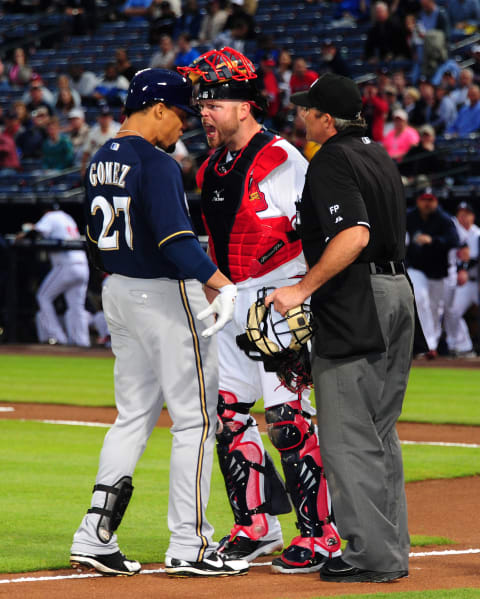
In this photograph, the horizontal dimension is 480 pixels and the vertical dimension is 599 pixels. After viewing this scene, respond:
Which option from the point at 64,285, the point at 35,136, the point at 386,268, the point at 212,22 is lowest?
the point at 64,285

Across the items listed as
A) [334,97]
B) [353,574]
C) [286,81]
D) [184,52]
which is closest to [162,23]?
[184,52]

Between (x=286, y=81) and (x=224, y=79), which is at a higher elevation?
(x=286, y=81)

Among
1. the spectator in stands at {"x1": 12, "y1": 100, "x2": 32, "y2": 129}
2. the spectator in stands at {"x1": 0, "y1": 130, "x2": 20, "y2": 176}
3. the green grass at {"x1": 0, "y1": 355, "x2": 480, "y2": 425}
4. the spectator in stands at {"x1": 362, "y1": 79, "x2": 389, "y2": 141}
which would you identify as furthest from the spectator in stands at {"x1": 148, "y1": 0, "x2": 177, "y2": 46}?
the green grass at {"x1": 0, "y1": 355, "x2": 480, "y2": 425}

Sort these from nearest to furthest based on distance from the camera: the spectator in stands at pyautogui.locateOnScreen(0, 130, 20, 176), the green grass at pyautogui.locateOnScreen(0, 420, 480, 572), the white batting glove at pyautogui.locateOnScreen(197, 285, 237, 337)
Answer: the white batting glove at pyautogui.locateOnScreen(197, 285, 237, 337), the green grass at pyautogui.locateOnScreen(0, 420, 480, 572), the spectator in stands at pyautogui.locateOnScreen(0, 130, 20, 176)

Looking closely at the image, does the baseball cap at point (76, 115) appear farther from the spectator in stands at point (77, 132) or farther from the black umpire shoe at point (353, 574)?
the black umpire shoe at point (353, 574)

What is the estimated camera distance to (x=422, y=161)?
2059 cm

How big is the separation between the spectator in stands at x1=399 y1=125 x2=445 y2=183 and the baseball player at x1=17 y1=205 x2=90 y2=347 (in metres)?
5.81

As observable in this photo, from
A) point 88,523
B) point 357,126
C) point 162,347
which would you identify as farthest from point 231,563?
point 357,126

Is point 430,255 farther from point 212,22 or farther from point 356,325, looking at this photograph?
point 356,325

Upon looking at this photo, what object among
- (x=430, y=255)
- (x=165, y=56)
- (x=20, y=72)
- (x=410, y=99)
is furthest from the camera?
(x=20, y=72)

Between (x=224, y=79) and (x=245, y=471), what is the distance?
1985mm

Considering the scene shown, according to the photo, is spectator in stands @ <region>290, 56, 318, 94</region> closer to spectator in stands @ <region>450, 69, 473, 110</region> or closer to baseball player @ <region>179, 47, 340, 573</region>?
spectator in stands @ <region>450, 69, 473, 110</region>

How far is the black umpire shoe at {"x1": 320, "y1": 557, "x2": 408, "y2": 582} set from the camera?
550 centimetres

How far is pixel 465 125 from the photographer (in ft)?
71.2
